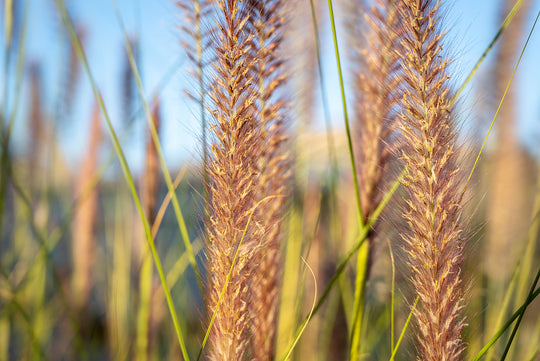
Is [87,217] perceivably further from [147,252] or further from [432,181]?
[432,181]

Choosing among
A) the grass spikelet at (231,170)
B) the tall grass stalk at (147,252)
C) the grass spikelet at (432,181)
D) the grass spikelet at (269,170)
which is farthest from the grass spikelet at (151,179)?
the grass spikelet at (432,181)

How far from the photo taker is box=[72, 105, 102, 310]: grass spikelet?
145cm

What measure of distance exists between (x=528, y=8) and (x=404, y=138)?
112cm

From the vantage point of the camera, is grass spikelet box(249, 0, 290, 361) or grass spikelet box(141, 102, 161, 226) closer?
grass spikelet box(249, 0, 290, 361)

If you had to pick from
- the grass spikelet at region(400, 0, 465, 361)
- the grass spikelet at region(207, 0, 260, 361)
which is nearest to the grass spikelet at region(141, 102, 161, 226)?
the grass spikelet at region(207, 0, 260, 361)

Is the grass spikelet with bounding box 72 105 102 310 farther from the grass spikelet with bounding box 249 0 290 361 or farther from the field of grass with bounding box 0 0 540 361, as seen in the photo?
the grass spikelet with bounding box 249 0 290 361

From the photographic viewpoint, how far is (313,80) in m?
1.29

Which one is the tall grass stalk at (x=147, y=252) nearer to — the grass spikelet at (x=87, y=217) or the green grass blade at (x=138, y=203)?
the green grass blade at (x=138, y=203)

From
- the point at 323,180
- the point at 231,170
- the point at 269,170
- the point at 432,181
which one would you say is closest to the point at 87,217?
the point at 323,180

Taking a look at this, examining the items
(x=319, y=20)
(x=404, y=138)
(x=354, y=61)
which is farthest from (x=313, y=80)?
(x=404, y=138)

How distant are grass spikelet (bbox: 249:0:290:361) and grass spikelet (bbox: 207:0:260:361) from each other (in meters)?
0.06

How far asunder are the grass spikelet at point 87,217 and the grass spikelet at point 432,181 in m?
1.25

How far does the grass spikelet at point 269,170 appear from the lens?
1.92 feet

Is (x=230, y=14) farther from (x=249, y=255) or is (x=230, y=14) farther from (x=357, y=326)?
(x=357, y=326)
